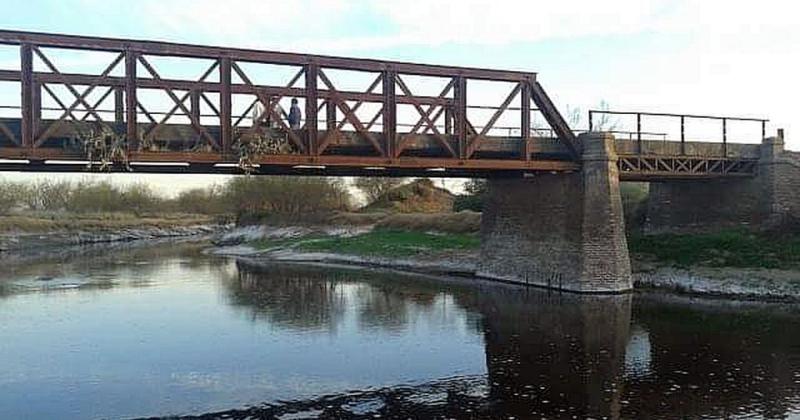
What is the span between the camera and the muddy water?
1717 cm

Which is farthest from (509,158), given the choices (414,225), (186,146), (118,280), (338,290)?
(414,225)

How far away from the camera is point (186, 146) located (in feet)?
86.3

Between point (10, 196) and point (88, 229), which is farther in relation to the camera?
point (10, 196)

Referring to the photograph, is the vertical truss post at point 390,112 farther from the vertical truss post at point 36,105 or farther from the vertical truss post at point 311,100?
the vertical truss post at point 36,105

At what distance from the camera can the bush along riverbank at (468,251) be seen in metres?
34.5

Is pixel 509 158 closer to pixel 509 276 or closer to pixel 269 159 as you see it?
pixel 509 276

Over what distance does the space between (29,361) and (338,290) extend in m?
20.4

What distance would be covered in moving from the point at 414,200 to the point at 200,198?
53695 mm

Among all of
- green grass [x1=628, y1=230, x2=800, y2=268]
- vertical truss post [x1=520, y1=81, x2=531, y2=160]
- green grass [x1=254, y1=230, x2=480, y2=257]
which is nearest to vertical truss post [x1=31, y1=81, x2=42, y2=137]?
vertical truss post [x1=520, y1=81, x2=531, y2=160]

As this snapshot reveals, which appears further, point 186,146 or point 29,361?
point 186,146

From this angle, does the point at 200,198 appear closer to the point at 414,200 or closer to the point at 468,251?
the point at 414,200

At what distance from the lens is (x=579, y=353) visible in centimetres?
2288

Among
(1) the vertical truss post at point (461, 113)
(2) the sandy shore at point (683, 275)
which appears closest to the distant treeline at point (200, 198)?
(2) the sandy shore at point (683, 275)

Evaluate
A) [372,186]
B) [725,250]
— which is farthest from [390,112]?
[372,186]
